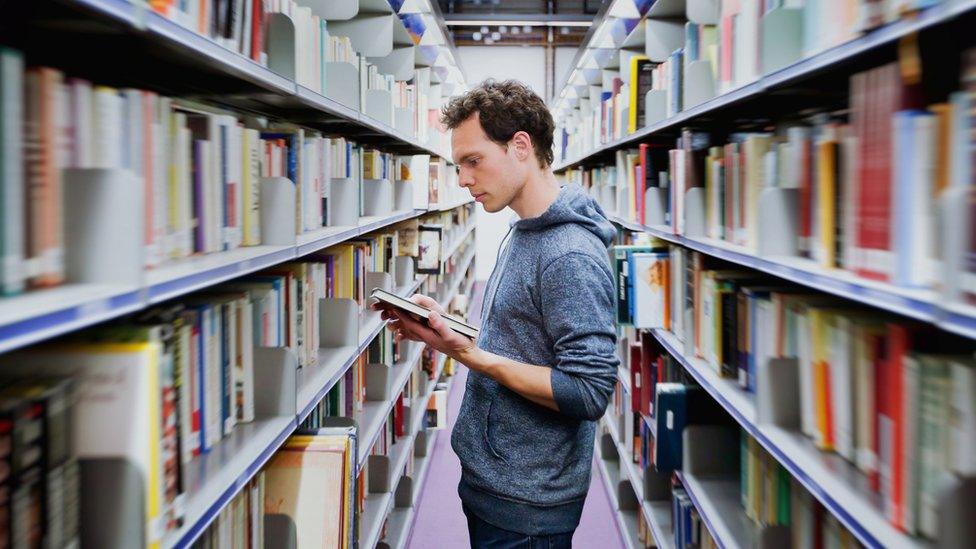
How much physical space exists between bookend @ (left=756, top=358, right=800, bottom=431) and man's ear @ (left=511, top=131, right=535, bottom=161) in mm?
800

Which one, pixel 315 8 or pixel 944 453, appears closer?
pixel 944 453

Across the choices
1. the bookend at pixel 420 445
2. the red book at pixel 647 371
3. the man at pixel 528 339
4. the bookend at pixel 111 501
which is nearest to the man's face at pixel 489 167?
the man at pixel 528 339

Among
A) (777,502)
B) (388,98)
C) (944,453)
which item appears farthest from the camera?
(388,98)

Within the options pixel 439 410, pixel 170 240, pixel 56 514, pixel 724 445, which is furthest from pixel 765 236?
pixel 439 410

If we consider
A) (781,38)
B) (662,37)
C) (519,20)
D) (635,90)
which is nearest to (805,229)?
(781,38)

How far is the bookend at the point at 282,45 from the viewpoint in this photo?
67.8 inches

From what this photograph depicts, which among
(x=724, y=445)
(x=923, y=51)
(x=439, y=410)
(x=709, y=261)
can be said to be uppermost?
(x=923, y=51)

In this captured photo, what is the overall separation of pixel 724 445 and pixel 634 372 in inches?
38.5

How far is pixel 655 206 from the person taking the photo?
9.82 ft

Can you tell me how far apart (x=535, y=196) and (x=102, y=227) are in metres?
1.20

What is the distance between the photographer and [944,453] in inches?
41.5

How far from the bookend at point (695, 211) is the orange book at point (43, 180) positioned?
5.89ft

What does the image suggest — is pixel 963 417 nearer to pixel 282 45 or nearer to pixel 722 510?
pixel 722 510

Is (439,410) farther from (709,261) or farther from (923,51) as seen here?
(923,51)
